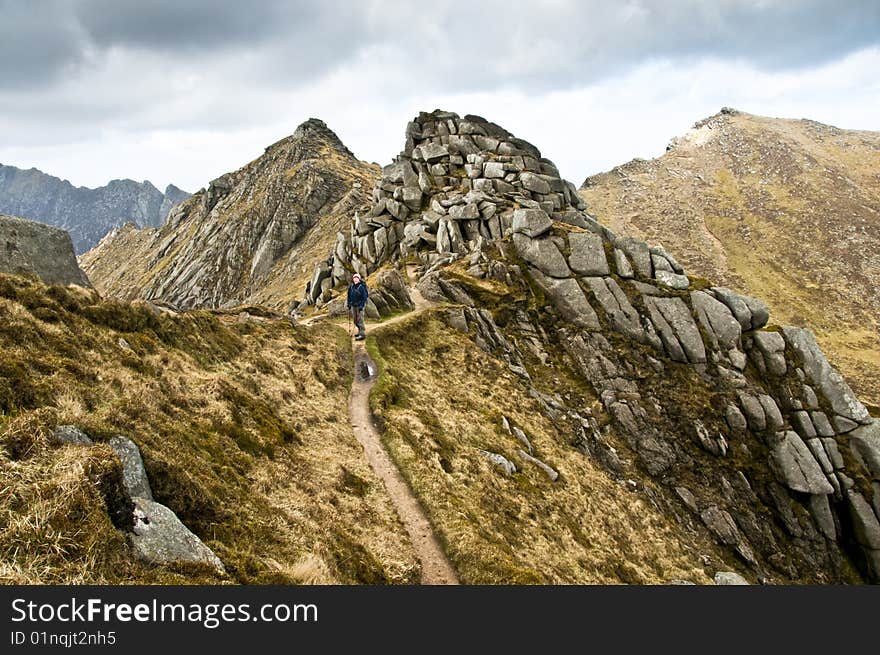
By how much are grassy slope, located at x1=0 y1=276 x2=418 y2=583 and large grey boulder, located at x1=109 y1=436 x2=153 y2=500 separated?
0.99ft

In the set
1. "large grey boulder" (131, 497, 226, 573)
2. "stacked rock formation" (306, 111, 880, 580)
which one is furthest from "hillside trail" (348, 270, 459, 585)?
"stacked rock formation" (306, 111, 880, 580)

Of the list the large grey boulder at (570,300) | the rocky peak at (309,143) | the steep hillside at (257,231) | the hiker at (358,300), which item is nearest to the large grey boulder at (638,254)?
the large grey boulder at (570,300)

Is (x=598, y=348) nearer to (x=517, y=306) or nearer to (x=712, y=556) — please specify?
(x=517, y=306)

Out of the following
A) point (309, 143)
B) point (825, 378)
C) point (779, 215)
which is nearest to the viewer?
point (825, 378)

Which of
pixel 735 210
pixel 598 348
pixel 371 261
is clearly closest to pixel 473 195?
pixel 371 261

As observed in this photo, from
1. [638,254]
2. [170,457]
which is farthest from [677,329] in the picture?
[170,457]

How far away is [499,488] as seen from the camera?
2153 centimetres

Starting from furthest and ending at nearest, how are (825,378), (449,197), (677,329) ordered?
(449,197), (677,329), (825,378)

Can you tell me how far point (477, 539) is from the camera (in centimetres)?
1544

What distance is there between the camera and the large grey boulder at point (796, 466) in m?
33.3

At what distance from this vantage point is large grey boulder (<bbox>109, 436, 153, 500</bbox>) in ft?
31.6

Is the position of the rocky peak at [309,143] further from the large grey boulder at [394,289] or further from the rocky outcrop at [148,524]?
the rocky outcrop at [148,524]

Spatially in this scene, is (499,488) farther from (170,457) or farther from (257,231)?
(257,231)

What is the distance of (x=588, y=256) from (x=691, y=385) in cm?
1512
